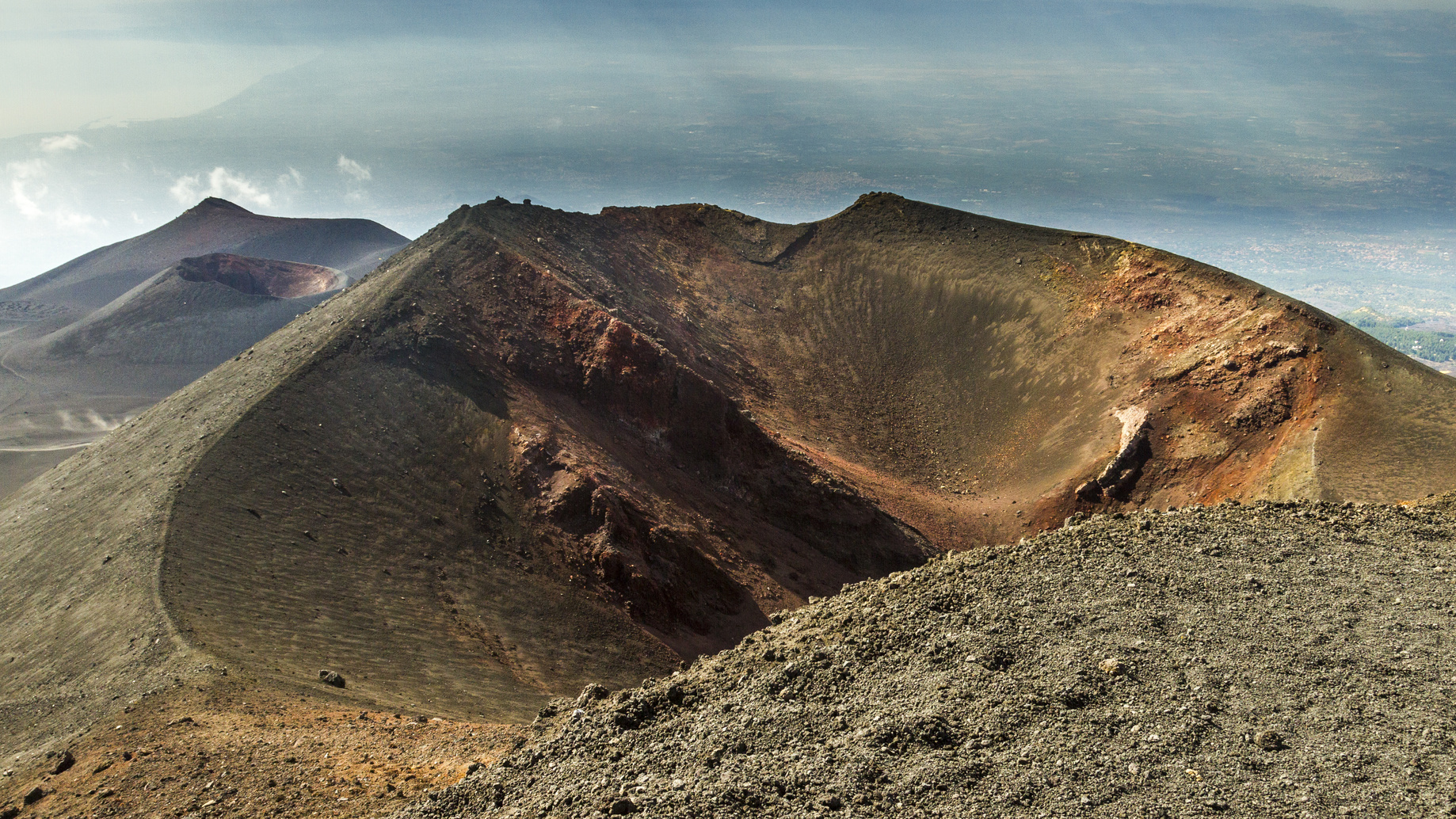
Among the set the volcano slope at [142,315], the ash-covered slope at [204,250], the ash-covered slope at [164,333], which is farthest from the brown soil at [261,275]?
the ash-covered slope at [204,250]

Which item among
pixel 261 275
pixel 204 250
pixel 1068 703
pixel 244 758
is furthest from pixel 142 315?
pixel 1068 703

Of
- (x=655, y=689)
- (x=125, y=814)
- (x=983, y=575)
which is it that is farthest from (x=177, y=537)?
(x=983, y=575)

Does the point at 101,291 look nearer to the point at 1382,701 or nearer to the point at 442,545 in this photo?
the point at 442,545

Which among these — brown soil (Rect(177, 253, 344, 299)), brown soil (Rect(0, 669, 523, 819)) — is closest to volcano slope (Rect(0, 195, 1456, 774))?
brown soil (Rect(0, 669, 523, 819))

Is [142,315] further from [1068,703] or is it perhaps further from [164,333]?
[1068,703]

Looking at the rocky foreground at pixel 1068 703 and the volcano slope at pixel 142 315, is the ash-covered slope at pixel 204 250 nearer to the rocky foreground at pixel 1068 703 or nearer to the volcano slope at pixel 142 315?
the volcano slope at pixel 142 315

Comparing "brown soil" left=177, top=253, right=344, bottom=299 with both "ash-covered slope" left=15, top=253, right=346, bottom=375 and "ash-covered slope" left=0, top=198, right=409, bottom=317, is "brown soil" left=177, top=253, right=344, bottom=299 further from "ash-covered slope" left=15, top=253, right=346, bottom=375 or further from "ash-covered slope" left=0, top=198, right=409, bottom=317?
"ash-covered slope" left=0, top=198, right=409, bottom=317
